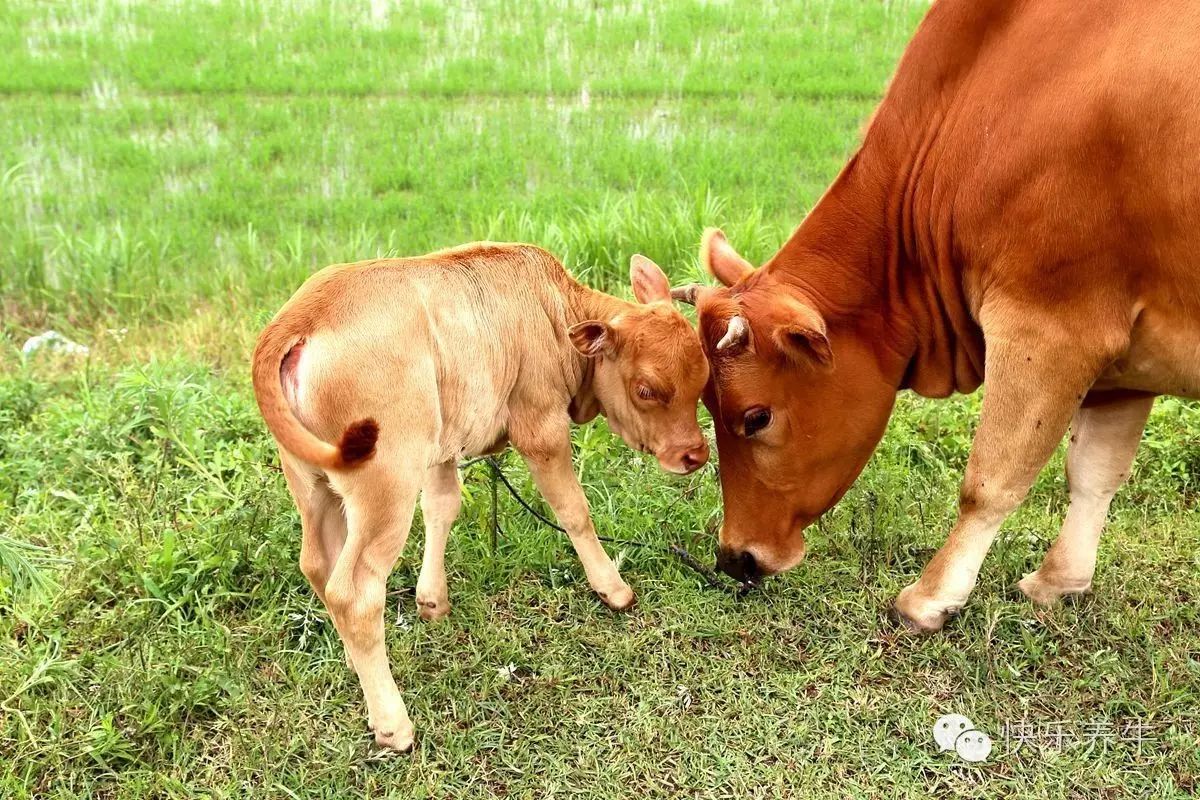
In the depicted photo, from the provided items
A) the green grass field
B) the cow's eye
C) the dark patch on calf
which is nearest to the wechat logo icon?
the green grass field

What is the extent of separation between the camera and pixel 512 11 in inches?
452

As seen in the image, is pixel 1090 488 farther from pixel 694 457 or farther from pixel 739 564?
pixel 694 457

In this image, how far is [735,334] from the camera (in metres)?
3.48

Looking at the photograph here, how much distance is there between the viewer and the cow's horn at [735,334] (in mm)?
3451

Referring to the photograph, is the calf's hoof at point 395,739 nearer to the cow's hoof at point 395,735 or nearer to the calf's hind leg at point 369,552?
the cow's hoof at point 395,735

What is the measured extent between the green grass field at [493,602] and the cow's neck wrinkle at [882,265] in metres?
0.88

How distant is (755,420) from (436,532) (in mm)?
1109

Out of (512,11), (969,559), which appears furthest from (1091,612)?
(512,11)

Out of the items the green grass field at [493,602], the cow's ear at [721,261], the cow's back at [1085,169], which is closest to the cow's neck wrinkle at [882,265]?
the cow's back at [1085,169]

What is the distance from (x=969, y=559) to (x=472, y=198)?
4.48 metres

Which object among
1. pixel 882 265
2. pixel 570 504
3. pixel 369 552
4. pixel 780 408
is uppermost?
pixel 882 265

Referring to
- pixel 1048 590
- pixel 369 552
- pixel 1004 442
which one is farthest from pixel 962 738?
pixel 369 552

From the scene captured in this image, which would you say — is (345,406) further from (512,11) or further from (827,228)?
(512,11)

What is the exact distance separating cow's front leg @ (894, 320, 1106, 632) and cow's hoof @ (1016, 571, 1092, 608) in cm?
36
